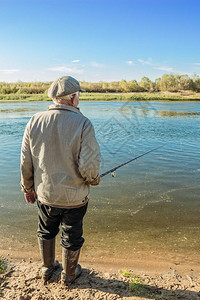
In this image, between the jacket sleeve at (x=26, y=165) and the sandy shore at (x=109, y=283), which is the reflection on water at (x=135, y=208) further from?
the jacket sleeve at (x=26, y=165)

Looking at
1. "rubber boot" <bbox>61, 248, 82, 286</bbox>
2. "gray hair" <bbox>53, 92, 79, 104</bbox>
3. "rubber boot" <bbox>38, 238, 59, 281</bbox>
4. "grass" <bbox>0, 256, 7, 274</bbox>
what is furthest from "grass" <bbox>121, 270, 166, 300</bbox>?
"gray hair" <bbox>53, 92, 79, 104</bbox>

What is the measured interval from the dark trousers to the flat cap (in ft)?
3.32

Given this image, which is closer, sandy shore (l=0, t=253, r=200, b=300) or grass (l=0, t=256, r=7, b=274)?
sandy shore (l=0, t=253, r=200, b=300)

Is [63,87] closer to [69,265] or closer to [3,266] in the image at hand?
[69,265]

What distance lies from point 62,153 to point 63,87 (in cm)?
57

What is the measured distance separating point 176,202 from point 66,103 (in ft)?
11.9

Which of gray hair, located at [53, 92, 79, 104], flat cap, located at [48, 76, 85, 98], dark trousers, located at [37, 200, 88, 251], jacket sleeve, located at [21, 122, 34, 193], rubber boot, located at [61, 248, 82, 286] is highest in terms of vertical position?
flat cap, located at [48, 76, 85, 98]

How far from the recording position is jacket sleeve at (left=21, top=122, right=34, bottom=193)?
7.80 feet

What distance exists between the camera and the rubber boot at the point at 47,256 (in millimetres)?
2565

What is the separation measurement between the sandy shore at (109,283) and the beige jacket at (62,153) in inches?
34.9

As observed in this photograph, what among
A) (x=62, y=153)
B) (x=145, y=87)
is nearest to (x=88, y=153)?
(x=62, y=153)

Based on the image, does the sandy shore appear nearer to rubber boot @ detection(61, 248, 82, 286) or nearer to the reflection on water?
rubber boot @ detection(61, 248, 82, 286)

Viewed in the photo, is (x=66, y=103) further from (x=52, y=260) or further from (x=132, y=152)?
(x=132, y=152)

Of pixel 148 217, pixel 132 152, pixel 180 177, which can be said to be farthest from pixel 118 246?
pixel 132 152
